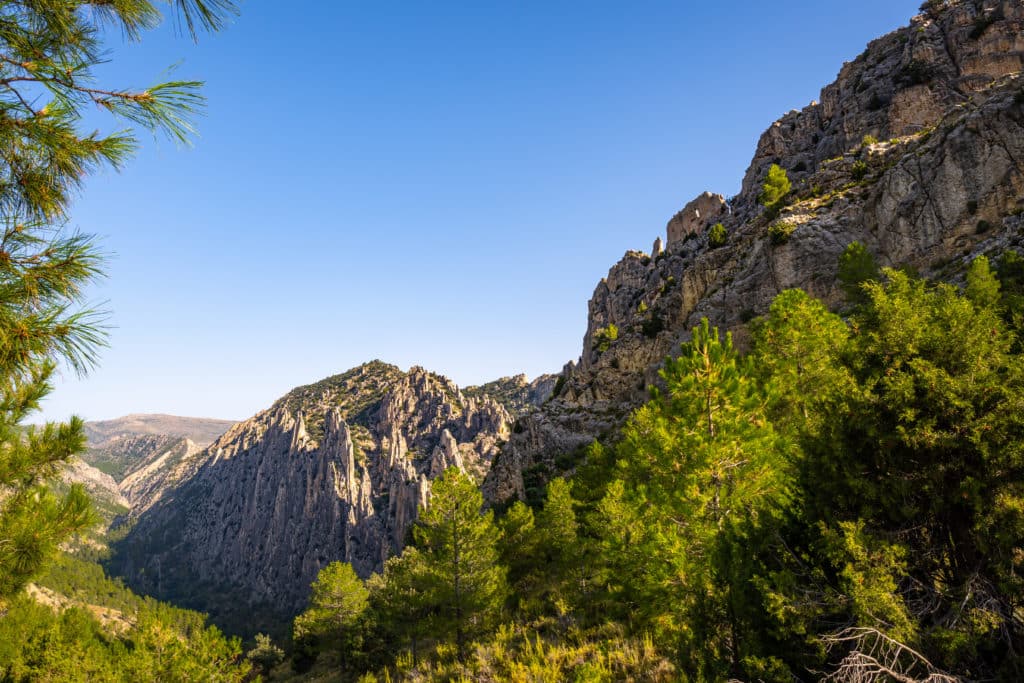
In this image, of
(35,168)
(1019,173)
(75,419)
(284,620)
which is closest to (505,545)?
(75,419)

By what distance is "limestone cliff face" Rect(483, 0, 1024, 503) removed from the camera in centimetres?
3456

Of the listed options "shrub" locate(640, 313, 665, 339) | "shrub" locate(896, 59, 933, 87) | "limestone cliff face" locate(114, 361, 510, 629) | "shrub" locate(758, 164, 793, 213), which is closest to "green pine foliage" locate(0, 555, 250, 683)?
"shrub" locate(640, 313, 665, 339)

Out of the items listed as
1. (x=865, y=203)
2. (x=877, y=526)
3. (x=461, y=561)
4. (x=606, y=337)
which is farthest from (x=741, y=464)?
(x=606, y=337)

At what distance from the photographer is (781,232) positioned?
46.8 metres

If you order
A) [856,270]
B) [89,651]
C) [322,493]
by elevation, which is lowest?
[322,493]

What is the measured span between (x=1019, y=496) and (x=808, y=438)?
8.29 ft

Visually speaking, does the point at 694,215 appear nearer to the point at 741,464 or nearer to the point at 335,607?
the point at 741,464

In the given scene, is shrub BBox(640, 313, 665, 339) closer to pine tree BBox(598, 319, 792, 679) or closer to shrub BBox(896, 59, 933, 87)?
pine tree BBox(598, 319, 792, 679)

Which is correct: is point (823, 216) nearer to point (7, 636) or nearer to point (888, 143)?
point (888, 143)

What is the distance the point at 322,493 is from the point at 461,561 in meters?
150

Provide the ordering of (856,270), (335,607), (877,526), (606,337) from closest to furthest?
(877,526)
(856,270)
(335,607)
(606,337)

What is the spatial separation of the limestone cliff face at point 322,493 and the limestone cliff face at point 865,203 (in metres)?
81.0

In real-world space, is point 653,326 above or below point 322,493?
above

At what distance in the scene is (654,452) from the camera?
14.9 m
